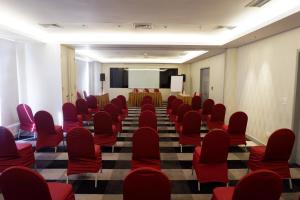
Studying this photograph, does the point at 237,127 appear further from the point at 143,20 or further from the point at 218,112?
the point at 143,20

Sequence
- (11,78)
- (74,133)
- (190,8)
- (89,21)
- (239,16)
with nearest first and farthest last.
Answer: (74,133), (190,8), (239,16), (89,21), (11,78)

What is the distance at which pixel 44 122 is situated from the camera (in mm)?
5086

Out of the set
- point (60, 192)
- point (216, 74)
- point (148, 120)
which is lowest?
point (60, 192)

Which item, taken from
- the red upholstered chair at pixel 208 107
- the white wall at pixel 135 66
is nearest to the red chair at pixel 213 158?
the red upholstered chair at pixel 208 107

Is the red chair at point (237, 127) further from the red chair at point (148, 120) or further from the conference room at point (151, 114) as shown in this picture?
the red chair at point (148, 120)

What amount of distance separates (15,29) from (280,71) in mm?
6548

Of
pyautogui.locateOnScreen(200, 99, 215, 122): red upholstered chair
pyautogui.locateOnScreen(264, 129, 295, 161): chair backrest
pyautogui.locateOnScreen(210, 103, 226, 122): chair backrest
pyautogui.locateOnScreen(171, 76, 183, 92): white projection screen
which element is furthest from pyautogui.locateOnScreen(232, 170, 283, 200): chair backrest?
pyautogui.locateOnScreen(171, 76, 183, 92): white projection screen

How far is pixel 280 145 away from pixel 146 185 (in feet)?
8.11

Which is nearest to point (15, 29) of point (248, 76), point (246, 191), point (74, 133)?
point (74, 133)

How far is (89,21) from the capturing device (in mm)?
5781

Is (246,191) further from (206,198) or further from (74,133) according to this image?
(74,133)

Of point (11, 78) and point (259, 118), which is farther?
point (11, 78)

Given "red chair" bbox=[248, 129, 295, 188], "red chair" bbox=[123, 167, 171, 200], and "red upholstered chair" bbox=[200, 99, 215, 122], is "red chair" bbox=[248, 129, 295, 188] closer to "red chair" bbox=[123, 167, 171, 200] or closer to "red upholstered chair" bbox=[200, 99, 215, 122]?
"red chair" bbox=[123, 167, 171, 200]

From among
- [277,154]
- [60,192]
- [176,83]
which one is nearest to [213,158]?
[277,154]
